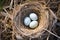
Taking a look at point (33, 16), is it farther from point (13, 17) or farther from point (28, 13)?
point (13, 17)

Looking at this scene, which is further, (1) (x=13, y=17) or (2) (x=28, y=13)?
(2) (x=28, y=13)

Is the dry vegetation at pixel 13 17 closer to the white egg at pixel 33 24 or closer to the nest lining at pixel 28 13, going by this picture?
the nest lining at pixel 28 13

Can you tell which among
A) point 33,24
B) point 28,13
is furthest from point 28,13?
point 33,24

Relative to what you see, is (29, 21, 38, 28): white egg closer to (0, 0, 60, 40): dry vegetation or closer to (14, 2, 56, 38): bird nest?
(14, 2, 56, 38): bird nest

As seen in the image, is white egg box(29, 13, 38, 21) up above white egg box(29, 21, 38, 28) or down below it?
above

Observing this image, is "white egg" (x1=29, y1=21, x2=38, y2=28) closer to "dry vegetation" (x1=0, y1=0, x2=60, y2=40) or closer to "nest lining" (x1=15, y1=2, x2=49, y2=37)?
"nest lining" (x1=15, y1=2, x2=49, y2=37)

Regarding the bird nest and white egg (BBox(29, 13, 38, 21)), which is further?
white egg (BBox(29, 13, 38, 21))

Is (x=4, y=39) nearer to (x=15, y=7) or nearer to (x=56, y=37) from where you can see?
(x=15, y=7)

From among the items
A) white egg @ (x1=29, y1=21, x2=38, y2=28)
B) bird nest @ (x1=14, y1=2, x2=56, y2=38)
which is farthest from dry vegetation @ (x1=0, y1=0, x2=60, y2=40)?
white egg @ (x1=29, y1=21, x2=38, y2=28)

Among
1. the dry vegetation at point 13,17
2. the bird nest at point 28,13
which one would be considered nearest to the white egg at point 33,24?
the bird nest at point 28,13
